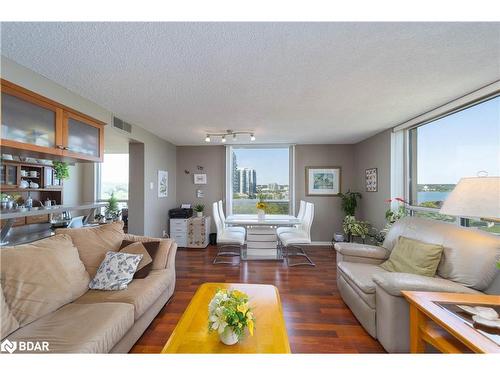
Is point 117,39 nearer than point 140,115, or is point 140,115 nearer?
point 117,39

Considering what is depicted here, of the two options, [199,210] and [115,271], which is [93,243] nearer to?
[115,271]

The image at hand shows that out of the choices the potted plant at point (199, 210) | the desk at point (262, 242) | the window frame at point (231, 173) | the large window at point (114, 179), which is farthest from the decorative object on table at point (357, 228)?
the large window at point (114, 179)

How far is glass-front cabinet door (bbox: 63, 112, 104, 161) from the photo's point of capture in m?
2.14

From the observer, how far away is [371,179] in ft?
13.7

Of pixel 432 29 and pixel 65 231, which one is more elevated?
pixel 432 29

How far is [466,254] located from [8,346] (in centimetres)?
328

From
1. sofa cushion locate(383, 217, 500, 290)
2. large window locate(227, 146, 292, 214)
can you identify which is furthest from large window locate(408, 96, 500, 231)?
large window locate(227, 146, 292, 214)

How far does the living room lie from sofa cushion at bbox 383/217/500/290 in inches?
0.5

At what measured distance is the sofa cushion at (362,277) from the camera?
186cm

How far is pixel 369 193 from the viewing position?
427cm

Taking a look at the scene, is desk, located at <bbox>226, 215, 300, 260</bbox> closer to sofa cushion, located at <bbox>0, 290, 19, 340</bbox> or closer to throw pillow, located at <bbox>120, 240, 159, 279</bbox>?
throw pillow, located at <bbox>120, 240, 159, 279</bbox>

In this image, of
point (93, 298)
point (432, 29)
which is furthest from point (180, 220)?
point (432, 29)

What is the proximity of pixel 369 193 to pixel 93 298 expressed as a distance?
4657 millimetres
